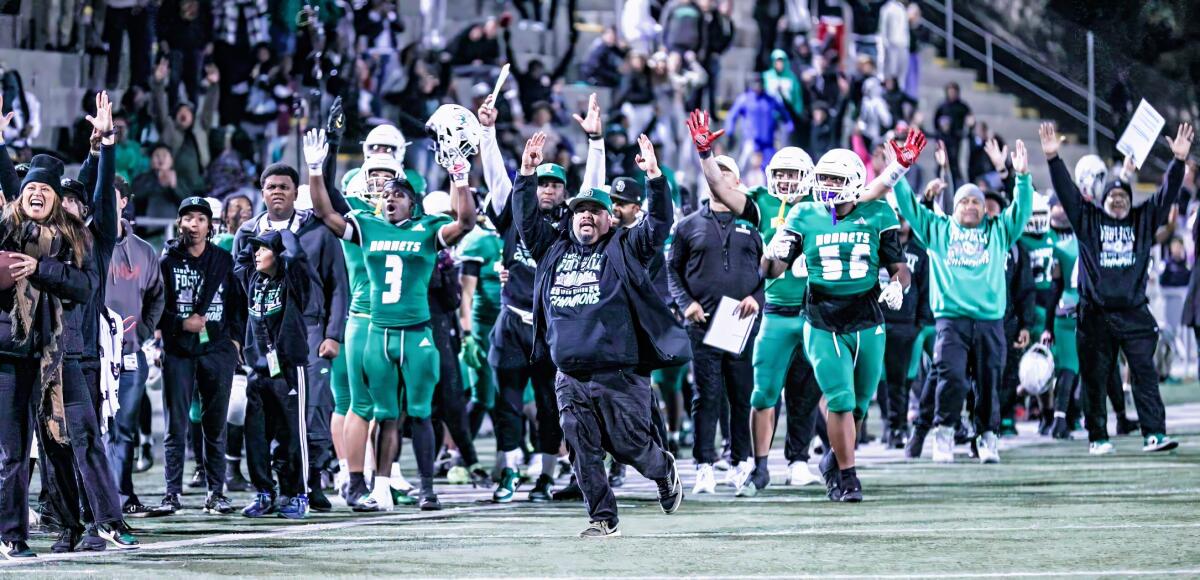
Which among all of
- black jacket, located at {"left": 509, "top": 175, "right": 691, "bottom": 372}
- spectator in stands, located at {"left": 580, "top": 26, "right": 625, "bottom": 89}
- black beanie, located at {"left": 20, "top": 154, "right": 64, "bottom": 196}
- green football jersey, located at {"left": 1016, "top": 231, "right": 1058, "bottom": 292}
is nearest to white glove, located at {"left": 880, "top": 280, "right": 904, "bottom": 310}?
black jacket, located at {"left": 509, "top": 175, "right": 691, "bottom": 372}

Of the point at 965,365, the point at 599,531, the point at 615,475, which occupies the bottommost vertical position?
the point at 615,475

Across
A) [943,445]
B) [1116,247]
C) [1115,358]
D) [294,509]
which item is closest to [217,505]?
[294,509]

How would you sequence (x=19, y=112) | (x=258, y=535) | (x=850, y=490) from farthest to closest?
(x=19, y=112)
(x=850, y=490)
(x=258, y=535)

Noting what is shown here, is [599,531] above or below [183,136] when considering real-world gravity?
below

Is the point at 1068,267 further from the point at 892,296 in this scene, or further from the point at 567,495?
the point at 567,495

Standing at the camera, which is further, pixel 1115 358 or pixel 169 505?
pixel 1115 358

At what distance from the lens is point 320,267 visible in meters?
11.5

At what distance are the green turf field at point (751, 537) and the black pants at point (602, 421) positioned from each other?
38 cm

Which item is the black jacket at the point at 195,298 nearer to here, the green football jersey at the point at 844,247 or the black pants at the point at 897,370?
the green football jersey at the point at 844,247

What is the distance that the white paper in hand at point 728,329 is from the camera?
477 inches

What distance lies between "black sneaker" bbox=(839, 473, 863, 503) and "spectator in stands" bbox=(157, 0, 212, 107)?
10.7m

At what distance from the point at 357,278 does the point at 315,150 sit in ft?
3.34

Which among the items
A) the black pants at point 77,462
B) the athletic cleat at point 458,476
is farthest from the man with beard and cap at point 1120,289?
the black pants at point 77,462

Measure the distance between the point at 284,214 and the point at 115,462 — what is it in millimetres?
1880
